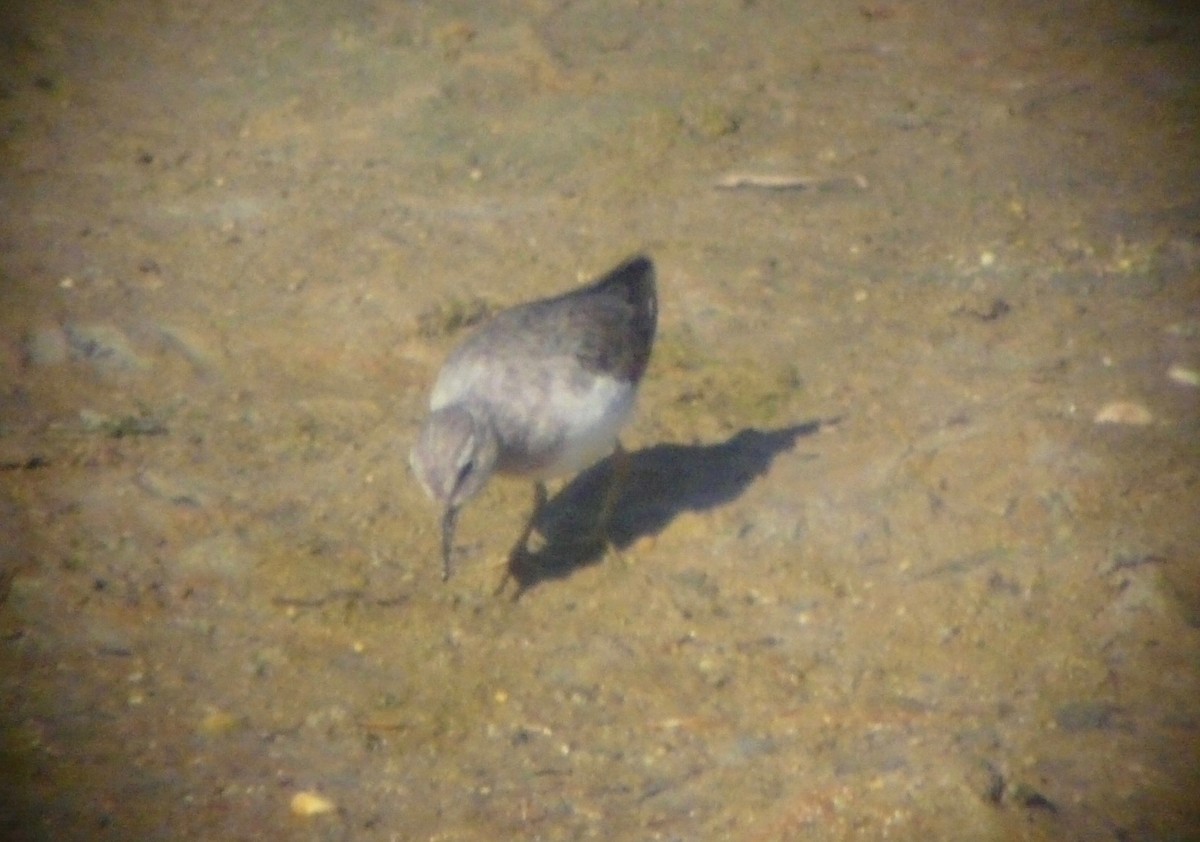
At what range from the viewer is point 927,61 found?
42.4ft

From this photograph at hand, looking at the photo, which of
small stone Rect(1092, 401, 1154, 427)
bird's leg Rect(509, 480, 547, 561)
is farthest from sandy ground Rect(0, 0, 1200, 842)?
bird's leg Rect(509, 480, 547, 561)

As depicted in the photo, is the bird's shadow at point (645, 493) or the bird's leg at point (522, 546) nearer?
the bird's leg at point (522, 546)

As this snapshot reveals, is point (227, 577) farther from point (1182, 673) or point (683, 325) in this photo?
point (1182, 673)

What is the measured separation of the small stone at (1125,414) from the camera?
28.0 feet

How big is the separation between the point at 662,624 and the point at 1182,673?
232cm

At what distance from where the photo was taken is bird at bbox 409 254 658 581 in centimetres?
725

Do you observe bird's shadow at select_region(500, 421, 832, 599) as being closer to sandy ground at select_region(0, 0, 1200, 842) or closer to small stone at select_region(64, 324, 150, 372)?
sandy ground at select_region(0, 0, 1200, 842)

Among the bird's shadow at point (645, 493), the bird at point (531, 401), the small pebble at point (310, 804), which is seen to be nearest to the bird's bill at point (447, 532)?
the bird at point (531, 401)

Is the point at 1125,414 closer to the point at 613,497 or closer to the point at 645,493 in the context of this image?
the point at 645,493

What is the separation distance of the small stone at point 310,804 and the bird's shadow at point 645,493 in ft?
6.22

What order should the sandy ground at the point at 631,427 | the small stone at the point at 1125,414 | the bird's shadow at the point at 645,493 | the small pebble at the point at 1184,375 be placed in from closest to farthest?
the sandy ground at the point at 631,427
the bird's shadow at the point at 645,493
the small stone at the point at 1125,414
the small pebble at the point at 1184,375

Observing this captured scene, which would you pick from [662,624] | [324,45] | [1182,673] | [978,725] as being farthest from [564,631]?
[324,45]

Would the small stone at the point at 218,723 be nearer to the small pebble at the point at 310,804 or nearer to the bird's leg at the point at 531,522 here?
the small pebble at the point at 310,804

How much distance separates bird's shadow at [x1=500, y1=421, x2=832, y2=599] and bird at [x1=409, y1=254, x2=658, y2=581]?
5.5 inches
